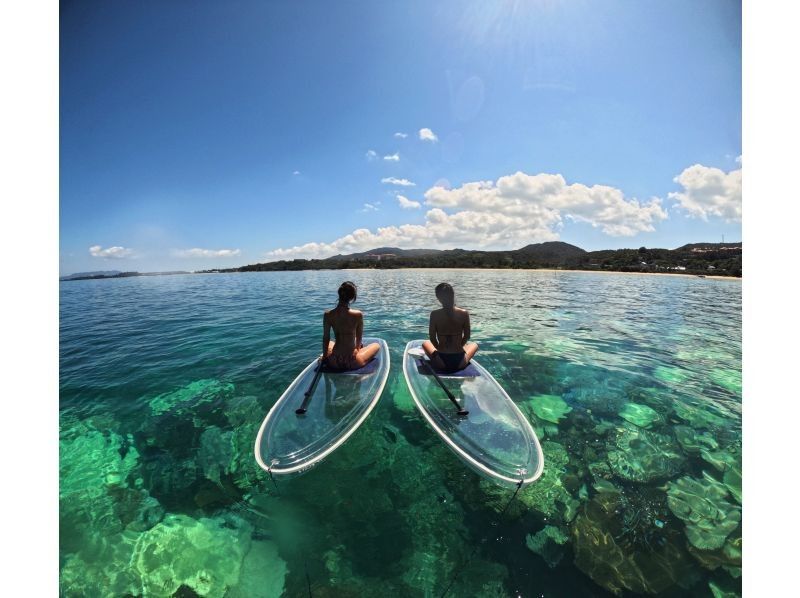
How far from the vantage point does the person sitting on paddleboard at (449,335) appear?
20.7 ft

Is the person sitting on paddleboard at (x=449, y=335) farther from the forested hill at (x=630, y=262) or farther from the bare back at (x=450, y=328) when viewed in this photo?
the forested hill at (x=630, y=262)

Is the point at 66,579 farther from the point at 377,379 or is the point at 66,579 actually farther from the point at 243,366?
the point at 243,366

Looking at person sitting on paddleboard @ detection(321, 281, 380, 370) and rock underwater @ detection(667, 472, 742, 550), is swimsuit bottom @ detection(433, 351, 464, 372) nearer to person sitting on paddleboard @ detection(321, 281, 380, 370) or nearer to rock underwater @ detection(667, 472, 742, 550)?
person sitting on paddleboard @ detection(321, 281, 380, 370)

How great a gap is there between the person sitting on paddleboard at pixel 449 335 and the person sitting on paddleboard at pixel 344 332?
1735mm

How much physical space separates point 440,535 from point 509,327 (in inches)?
450

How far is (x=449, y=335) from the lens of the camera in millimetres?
6504

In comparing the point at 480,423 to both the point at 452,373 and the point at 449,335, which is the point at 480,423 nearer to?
the point at 452,373

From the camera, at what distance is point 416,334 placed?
40.8 feet

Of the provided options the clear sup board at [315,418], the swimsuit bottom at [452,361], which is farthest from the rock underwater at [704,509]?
the clear sup board at [315,418]

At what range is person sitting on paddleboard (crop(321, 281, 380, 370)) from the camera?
6172mm
